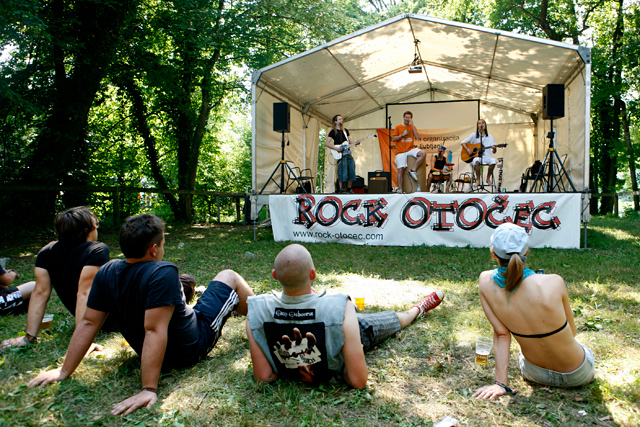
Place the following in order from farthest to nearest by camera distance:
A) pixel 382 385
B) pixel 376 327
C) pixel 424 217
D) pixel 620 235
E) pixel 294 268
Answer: pixel 620 235, pixel 424 217, pixel 376 327, pixel 382 385, pixel 294 268

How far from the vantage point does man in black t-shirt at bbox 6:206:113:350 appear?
2.67 meters

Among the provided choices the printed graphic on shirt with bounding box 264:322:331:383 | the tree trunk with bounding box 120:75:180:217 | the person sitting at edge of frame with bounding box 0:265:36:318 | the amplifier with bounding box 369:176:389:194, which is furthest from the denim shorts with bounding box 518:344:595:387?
the tree trunk with bounding box 120:75:180:217

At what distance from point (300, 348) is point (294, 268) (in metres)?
0.45

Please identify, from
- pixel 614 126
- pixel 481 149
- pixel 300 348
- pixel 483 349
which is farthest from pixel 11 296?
pixel 614 126

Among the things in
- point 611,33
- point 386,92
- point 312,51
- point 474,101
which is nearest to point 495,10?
point 611,33

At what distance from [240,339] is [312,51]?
655 centimetres

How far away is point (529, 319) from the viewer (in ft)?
6.56

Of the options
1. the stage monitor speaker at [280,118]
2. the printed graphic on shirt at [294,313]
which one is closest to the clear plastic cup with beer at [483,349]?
the printed graphic on shirt at [294,313]

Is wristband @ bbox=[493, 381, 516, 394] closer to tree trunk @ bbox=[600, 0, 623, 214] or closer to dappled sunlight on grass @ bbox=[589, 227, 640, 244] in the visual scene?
dappled sunlight on grass @ bbox=[589, 227, 640, 244]

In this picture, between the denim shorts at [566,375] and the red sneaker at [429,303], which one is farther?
the red sneaker at [429,303]

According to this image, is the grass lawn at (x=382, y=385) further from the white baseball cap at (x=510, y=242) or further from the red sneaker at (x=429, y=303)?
the white baseball cap at (x=510, y=242)

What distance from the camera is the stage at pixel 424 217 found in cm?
663

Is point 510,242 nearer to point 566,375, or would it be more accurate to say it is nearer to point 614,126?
point 566,375

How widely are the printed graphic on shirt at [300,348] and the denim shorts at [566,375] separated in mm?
1101
